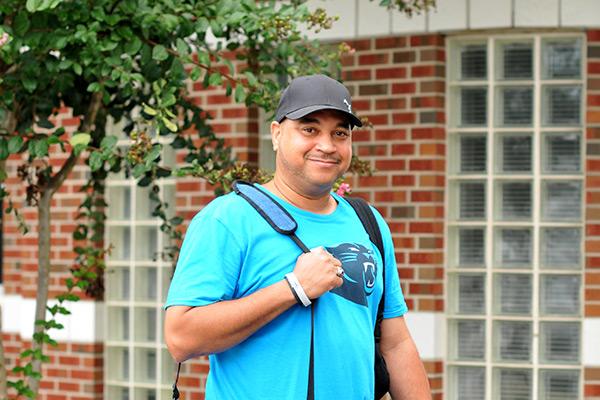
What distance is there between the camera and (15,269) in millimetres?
8266

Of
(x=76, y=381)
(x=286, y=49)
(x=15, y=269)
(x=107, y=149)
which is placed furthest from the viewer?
(x=15, y=269)

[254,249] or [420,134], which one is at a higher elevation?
[420,134]

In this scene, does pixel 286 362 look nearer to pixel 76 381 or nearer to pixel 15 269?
pixel 76 381

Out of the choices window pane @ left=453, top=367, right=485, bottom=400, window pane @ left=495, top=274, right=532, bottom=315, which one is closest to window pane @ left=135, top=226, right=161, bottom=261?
window pane @ left=453, top=367, right=485, bottom=400

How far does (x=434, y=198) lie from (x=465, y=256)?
373 millimetres

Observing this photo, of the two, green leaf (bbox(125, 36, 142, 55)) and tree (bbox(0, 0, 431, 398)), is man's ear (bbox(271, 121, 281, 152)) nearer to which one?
tree (bbox(0, 0, 431, 398))

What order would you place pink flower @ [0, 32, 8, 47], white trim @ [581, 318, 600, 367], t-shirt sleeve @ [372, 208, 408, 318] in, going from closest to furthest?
t-shirt sleeve @ [372, 208, 408, 318] → pink flower @ [0, 32, 8, 47] → white trim @ [581, 318, 600, 367]

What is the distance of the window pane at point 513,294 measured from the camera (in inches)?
251

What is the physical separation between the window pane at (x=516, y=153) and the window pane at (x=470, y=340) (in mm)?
841

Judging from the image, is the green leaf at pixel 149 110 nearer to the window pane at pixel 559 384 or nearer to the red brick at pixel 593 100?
the red brick at pixel 593 100

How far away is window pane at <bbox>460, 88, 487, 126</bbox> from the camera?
6.45 metres

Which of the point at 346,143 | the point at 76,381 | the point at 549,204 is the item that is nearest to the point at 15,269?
Answer: the point at 76,381

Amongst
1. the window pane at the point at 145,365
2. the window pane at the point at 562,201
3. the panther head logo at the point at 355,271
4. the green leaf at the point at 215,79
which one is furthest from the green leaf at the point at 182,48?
the window pane at the point at 145,365

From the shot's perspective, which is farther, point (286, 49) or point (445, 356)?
point (445, 356)
